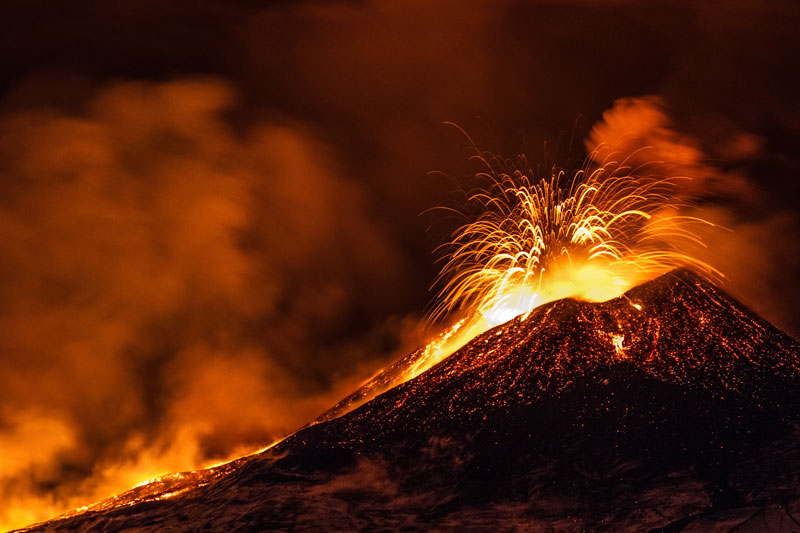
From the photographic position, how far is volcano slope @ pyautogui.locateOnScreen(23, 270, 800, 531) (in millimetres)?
12438

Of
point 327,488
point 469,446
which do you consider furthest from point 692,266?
point 327,488

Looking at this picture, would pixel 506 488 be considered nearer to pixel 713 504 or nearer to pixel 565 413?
pixel 565 413

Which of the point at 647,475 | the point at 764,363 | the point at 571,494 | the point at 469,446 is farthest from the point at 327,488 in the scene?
the point at 764,363

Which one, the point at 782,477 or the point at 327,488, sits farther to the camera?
the point at 327,488

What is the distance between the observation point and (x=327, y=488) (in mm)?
13570

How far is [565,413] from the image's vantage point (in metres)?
14.6

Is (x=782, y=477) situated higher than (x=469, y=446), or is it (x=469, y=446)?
(x=469, y=446)

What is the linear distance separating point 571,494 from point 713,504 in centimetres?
205

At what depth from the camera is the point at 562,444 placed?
13.9m

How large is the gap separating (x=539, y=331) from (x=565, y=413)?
86.9 inches

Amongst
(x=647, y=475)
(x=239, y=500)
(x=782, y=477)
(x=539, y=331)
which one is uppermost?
(x=539, y=331)

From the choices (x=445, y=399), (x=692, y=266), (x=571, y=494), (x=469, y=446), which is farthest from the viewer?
(x=692, y=266)

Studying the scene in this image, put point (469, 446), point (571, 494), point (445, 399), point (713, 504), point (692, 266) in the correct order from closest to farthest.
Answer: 1. point (713, 504)
2. point (571, 494)
3. point (469, 446)
4. point (445, 399)
5. point (692, 266)

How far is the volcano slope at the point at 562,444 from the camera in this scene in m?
12.4
